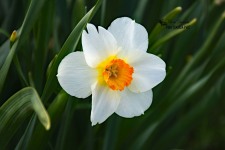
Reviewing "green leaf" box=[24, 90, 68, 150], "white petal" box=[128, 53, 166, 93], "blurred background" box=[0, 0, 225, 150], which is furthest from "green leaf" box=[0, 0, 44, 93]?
"white petal" box=[128, 53, 166, 93]

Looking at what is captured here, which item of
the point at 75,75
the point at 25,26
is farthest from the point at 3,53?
the point at 75,75

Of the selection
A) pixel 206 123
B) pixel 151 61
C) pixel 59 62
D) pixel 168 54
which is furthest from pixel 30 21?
pixel 206 123

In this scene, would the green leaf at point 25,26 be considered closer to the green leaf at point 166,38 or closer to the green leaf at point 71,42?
the green leaf at point 71,42

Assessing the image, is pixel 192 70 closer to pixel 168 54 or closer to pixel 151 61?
pixel 168 54

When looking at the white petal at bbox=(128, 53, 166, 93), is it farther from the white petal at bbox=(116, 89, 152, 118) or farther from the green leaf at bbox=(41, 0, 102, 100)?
the green leaf at bbox=(41, 0, 102, 100)

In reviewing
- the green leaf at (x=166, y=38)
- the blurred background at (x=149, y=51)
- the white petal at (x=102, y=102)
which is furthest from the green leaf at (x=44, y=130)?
the green leaf at (x=166, y=38)

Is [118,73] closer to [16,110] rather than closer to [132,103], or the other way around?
[132,103]
